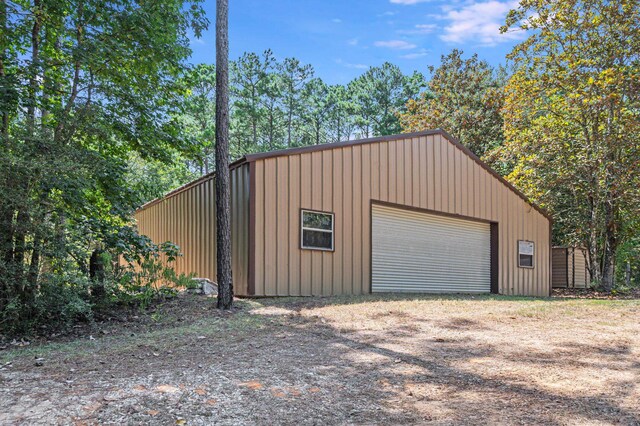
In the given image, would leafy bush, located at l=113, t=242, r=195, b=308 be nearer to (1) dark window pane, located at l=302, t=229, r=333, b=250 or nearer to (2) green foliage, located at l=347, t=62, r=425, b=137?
(1) dark window pane, located at l=302, t=229, r=333, b=250

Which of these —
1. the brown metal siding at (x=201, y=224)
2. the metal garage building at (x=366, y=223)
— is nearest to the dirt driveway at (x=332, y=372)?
the brown metal siding at (x=201, y=224)

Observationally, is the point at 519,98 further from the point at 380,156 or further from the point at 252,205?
the point at 252,205

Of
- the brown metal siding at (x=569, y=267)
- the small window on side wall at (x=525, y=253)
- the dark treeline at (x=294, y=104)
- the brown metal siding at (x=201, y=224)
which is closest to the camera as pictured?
the brown metal siding at (x=201, y=224)

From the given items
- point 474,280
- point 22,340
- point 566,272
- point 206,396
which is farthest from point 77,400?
point 566,272

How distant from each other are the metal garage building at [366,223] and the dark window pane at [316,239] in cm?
2

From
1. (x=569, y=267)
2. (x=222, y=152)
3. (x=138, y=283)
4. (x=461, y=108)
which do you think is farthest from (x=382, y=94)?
(x=138, y=283)

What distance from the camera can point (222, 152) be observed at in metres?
7.58

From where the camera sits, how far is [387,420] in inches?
123

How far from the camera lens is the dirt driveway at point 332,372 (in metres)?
3.23

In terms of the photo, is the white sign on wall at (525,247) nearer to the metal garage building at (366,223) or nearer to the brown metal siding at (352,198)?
the metal garage building at (366,223)

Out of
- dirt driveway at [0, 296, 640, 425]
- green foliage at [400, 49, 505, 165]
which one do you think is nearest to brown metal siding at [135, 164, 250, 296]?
dirt driveway at [0, 296, 640, 425]

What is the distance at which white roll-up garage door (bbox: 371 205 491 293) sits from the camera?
38.2 ft

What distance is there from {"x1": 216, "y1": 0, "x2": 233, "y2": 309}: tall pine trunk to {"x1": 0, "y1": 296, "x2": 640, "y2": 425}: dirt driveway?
0.74 metres

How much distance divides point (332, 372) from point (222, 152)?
14.7 ft
